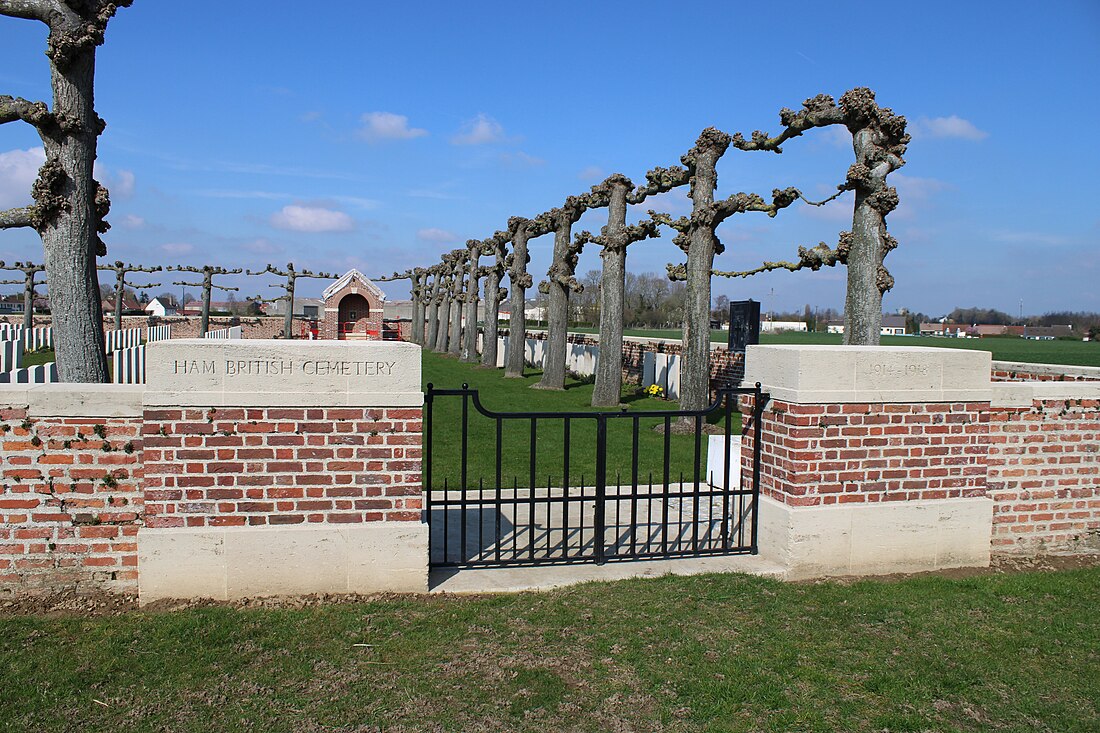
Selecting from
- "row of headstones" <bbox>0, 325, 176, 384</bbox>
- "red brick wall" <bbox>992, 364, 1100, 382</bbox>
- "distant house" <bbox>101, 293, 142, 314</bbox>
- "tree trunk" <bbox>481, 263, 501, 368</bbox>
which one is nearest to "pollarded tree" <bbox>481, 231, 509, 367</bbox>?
"tree trunk" <bbox>481, 263, 501, 368</bbox>

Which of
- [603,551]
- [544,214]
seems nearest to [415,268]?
[544,214]

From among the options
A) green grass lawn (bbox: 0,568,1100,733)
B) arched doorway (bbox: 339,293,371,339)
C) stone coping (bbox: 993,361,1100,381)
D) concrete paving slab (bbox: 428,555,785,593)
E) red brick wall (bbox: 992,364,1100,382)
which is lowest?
green grass lawn (bbox: 0,568,1100,733)

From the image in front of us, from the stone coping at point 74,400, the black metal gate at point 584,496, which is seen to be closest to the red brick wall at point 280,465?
the stone coping at point 74,400

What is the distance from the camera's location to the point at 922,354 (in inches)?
221

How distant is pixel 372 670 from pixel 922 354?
4.23 metres

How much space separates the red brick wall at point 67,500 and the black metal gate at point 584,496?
1.82m

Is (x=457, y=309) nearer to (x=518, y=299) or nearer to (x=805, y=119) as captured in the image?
(x=518, y=299)

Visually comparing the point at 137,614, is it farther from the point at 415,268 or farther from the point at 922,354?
the point at 415,268

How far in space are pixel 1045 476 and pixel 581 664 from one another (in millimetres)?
4299

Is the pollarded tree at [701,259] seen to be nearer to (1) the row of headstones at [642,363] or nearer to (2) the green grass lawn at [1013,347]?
(1) the row of headstones at [642,363]

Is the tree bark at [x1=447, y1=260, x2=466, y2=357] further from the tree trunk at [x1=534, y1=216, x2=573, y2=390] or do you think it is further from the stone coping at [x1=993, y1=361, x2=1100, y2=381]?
the stone coping at [x1=993, y1=361, x2=1100, y2=381]

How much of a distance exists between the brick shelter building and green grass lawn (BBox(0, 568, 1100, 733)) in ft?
114

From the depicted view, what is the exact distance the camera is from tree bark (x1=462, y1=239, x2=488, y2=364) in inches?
1158

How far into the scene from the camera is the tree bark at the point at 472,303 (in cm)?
2941
